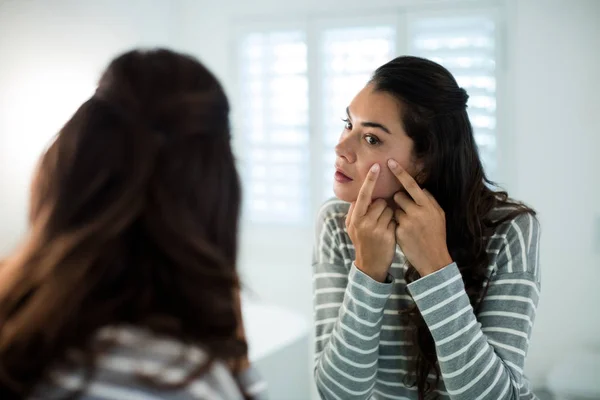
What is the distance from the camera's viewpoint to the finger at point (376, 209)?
93 centimetres

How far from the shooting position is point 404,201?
3.09 feet

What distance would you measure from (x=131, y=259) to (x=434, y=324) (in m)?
0.47

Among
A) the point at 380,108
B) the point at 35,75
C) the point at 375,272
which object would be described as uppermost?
the point at 35,75

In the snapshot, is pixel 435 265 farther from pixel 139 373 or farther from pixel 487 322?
pixel 139 373

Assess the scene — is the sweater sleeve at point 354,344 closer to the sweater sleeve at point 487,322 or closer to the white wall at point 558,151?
the sweater sleeve at point 487,322

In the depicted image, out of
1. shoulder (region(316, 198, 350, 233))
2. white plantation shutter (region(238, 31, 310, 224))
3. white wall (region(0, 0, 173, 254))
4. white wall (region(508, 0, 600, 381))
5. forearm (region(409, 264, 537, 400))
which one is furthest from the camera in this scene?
white plantation shutter (region(238, 31, 310, 224))

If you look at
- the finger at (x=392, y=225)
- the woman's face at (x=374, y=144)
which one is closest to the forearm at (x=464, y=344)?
the finger at (x=392, y=225)

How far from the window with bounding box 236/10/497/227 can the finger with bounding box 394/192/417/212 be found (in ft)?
4.26

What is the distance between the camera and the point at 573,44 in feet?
6.46

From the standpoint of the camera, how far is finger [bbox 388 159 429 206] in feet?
3.06

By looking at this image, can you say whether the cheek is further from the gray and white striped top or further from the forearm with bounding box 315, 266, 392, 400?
the gray and white striped top

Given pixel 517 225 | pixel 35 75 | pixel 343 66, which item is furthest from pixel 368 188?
pixel 343 66

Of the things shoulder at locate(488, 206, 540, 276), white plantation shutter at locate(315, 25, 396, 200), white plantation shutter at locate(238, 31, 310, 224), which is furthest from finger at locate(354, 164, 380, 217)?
white plantation shutter at locate(238, 31, 310, 224)

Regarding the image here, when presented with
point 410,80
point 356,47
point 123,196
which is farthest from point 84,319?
point 356,47
